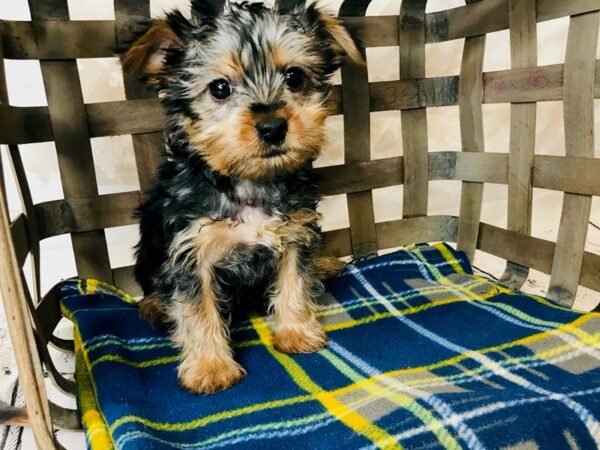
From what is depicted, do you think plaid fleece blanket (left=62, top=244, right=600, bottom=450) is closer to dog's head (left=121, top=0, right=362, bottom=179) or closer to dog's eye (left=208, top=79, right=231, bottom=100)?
dog's head (left=121, top=0, right=362, bottom=179)

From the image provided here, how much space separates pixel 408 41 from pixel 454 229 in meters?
0.86

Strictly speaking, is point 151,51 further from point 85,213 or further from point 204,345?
point 204,345

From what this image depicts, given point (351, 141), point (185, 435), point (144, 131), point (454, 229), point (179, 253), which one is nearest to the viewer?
point (185, 435)

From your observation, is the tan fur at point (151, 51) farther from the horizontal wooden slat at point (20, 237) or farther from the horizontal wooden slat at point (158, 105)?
the horizontal wooden slat at point (20, 237)

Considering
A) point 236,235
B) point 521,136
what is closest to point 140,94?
point 236,235

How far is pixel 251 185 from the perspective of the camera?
1688mm

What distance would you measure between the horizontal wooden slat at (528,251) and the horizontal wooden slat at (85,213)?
144cm

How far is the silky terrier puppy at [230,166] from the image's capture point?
5.03ft

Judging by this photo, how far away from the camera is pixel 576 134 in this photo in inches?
76.0

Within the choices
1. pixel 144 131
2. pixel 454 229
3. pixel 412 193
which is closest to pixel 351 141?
pixel 412 193

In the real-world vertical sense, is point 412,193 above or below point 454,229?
above

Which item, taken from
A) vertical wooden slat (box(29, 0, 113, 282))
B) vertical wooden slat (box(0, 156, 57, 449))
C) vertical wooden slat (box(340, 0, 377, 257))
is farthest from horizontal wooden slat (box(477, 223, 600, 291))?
vertical wooden slat (box(0, 156, 57, 449))

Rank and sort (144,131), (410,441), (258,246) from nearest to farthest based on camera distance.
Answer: (410,441) < (258,246) < (144,131)

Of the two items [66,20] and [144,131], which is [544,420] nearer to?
[144,131]
